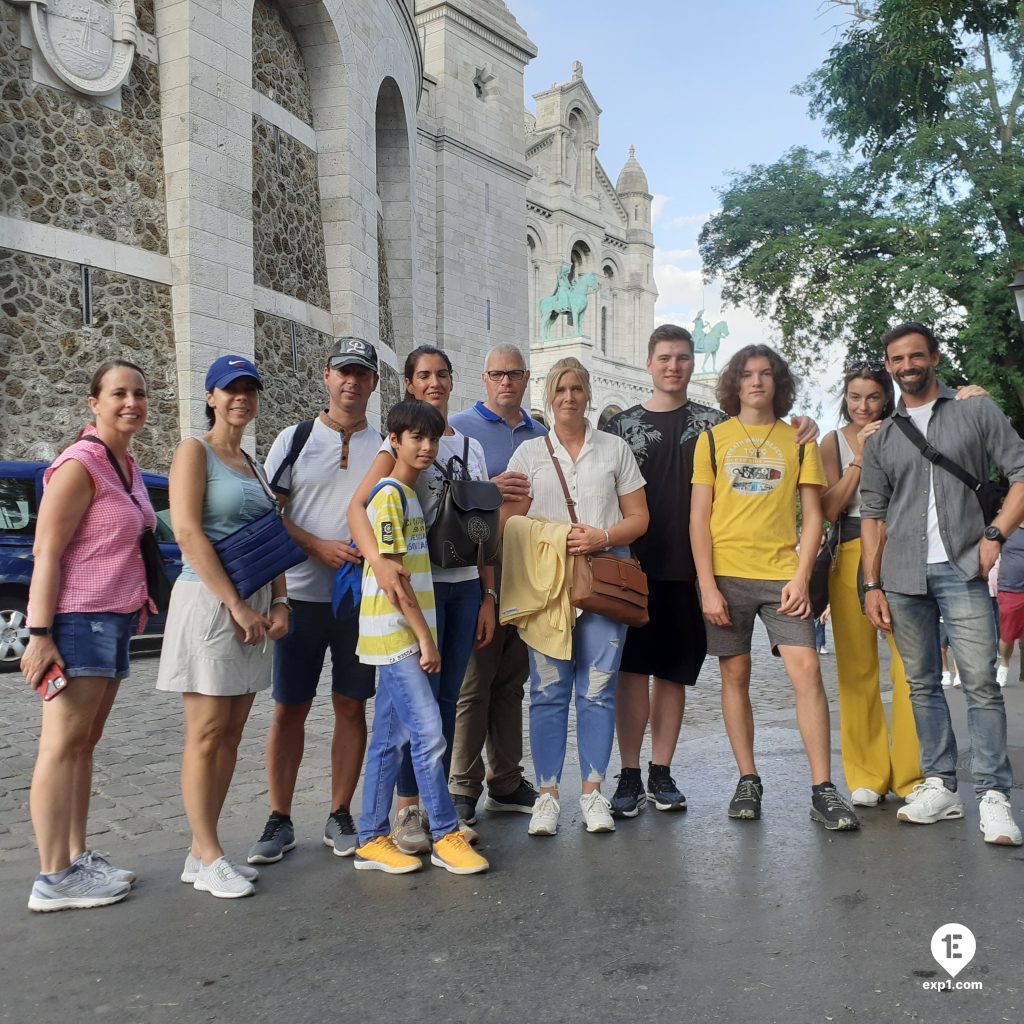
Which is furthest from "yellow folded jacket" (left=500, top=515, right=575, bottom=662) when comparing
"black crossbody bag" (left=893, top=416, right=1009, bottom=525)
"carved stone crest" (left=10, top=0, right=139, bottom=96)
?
"carved stone crest" (left=10, top=0, right=139, bottom=96)

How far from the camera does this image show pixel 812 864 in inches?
144

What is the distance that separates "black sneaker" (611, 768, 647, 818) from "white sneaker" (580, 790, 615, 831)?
152 millimetres

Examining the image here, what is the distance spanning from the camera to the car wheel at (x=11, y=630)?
9.04 m

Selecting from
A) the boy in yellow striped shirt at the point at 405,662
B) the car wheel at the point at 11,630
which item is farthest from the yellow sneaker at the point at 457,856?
the car wheel at the point at 11,630

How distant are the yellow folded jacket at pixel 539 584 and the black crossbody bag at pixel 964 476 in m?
1.48

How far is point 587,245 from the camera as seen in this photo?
55.8m

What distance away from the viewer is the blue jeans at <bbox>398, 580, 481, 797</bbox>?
157 inches

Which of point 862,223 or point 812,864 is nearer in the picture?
point 812,864

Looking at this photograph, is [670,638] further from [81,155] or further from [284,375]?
[284,375]

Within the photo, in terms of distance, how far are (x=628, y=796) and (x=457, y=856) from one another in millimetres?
974

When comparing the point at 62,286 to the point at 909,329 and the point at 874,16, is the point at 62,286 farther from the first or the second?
the point at 874,16

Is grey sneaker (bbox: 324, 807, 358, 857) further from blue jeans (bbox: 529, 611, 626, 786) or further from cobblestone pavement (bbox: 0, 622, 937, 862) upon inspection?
blue jeans (bbox: 529, 611, 626, 786)

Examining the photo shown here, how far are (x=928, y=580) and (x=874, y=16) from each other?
16857 millimetres

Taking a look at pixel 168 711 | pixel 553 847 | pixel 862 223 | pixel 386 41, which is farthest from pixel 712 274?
pixel 553 847
